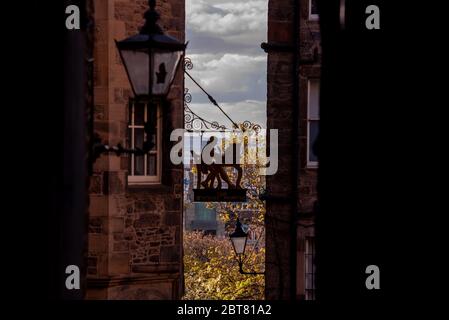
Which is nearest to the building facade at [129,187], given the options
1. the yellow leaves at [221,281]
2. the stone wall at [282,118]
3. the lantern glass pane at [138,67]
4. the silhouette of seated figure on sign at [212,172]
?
the silhouette of seated figure on sign at [212,172]

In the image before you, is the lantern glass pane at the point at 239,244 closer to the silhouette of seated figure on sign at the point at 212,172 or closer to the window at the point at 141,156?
the silhouette of seated figure on sign at the point at 212,172

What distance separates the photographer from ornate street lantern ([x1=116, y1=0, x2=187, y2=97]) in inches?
257

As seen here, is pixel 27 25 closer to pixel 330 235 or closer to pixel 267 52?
pixel 330 235

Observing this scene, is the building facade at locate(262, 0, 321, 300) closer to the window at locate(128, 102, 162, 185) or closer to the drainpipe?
the drainpipe

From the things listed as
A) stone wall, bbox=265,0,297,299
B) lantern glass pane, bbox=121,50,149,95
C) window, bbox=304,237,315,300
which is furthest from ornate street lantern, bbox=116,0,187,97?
window, bbox=304,237,315,300

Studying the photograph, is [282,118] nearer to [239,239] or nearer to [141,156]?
[239,239]

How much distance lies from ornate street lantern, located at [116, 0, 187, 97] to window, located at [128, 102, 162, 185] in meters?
5.66

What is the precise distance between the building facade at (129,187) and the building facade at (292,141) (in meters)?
1.84

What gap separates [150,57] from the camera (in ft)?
21.5

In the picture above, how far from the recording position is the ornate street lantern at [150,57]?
6.52 metres

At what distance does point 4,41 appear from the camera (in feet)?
15.7

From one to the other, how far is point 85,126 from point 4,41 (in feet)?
4.28

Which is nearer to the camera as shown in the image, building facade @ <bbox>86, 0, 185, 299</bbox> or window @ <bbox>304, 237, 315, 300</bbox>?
building facade @ <bbox>86, 0, 185, 299</bbox>

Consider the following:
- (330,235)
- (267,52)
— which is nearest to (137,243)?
(267,52)
